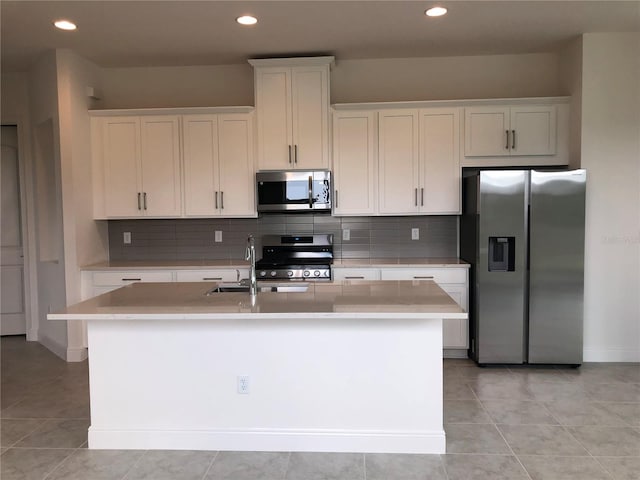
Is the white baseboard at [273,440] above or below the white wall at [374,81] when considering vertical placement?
below

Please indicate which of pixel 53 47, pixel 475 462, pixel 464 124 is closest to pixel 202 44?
pixel 53 47

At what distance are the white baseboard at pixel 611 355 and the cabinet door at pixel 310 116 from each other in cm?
291

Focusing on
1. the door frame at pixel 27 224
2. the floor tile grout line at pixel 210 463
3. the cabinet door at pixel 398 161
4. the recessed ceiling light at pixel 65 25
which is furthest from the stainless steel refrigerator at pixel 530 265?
the door frame at pixel 27 224

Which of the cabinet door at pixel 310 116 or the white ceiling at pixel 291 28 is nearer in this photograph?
the white ceiling at pixel 291 28

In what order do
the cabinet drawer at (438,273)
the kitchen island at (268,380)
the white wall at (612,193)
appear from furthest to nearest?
the cabinet drawer at (438,273) → the white wall at (612,193) → the kitchen island at (268,380)

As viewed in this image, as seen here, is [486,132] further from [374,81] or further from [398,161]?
[374,81]

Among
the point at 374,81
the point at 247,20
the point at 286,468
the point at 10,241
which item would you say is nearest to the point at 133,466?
the point at 286,468

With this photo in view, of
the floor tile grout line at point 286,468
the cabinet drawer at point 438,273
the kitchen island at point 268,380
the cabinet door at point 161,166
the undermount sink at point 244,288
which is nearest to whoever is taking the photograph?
the floor tile grout line at point 286,468

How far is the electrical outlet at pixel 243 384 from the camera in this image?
8.71 feet

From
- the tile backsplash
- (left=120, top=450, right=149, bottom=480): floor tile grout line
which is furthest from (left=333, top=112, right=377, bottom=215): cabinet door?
(left=120, top=450, right=149, bottom=480): floor tile grout line

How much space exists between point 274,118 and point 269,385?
2.67 m

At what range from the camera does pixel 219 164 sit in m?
4.56

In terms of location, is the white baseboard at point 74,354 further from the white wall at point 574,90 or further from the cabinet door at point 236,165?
the white wall at point 574,90

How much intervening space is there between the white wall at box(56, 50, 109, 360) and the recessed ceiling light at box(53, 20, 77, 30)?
607 millimetres
